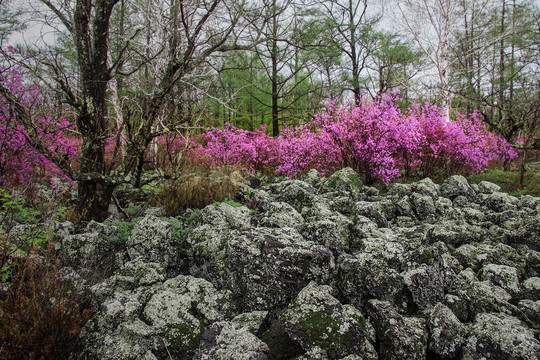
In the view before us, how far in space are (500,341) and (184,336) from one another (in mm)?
1724

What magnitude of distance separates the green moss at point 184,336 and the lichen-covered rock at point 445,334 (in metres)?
1.33

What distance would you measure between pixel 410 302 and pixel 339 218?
2.91 ft

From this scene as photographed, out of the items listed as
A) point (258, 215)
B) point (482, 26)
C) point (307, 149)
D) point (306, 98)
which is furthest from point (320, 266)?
point (482, 26)

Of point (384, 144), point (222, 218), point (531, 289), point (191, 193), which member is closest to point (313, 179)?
point (384, 144)

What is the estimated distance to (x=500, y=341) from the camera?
5.03 ft

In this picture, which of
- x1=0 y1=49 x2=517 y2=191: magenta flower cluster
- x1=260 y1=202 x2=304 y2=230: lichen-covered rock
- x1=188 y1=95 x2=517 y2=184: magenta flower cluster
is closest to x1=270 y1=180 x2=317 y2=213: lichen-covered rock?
x1=260 y1=202 x2=304 y2=230: lichen-covered rock

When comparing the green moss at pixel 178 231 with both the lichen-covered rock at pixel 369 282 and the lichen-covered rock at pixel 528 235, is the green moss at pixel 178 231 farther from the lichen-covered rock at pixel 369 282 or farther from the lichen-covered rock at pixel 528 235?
the lichen-covered rock at pixel 528 235

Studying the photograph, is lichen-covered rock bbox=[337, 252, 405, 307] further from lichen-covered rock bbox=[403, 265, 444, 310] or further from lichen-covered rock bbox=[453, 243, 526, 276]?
lichen-covered rock bbox=[453, 243, 526, 276]

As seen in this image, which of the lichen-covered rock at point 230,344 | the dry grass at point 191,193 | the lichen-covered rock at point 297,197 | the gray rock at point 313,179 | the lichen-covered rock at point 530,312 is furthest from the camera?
the gray rock at point 313,179

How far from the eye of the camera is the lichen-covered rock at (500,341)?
1486mm

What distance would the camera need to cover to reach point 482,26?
1366cm

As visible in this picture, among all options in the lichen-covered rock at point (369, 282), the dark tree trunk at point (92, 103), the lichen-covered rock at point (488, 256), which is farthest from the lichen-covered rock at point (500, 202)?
the dark tree trunk at point (92, 103)

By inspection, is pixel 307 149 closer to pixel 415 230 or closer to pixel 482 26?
pixel 415 230

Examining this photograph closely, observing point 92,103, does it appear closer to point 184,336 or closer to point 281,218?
point 281,218
